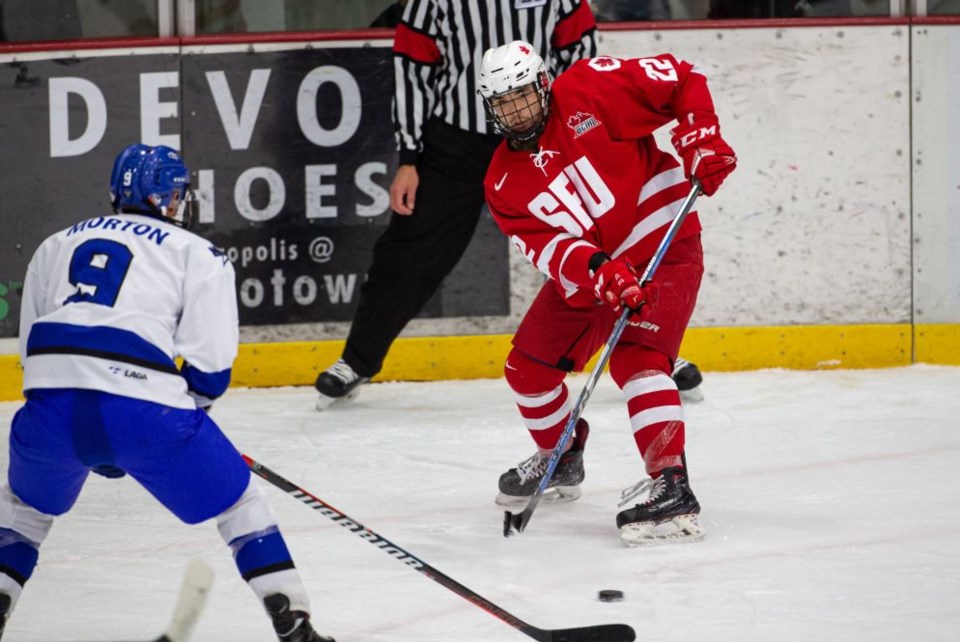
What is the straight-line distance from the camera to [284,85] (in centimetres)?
469

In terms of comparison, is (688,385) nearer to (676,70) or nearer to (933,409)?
(933,409)

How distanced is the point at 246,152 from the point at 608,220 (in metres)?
1.89

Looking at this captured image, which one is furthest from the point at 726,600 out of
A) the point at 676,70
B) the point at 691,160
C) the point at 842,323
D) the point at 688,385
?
the point at 842,323

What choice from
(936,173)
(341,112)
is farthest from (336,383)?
(936,173)

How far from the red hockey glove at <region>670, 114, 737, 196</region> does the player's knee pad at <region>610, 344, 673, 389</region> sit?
13.5 inches

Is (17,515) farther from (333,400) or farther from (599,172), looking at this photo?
(333,400)

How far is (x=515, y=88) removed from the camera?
2986mm

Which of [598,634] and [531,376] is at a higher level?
[531,376]

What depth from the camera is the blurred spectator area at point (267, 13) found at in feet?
15.4

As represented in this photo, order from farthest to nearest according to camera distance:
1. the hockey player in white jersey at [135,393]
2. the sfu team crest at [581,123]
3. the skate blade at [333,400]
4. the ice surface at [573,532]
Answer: the skate blade at [333,400] → the sfu team crest at [581,123] → the ice surface at [573,532] → the hockey player in white jersey at [135,393]

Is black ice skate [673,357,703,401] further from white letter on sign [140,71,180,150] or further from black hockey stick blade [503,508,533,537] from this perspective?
white letter on sign [140,71,180,150]

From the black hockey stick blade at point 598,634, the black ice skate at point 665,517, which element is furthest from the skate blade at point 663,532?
the black hockey stick blade at point 598,634

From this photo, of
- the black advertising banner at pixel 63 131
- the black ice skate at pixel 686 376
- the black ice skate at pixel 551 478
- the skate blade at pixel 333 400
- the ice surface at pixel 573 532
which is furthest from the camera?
the black advertising banner at pixel 63 131

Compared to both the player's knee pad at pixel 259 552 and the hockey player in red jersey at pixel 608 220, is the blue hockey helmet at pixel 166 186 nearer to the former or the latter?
the player's knee pad at pixel 259 552
